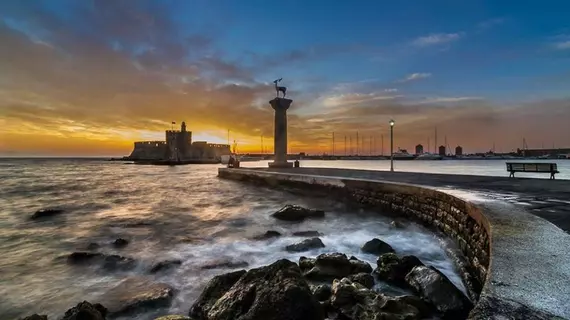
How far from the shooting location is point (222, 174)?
29.7 m

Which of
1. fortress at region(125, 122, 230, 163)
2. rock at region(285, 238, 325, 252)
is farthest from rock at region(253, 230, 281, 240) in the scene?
fortress at region(125, 122, 230, 163)

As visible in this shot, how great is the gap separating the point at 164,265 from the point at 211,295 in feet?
8.67

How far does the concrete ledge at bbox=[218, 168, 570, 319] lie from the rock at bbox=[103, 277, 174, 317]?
4.36m

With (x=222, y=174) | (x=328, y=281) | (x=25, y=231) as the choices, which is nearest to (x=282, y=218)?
(x=328, y=281)

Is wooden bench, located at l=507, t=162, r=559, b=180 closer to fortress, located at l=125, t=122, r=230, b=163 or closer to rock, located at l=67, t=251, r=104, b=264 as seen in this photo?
rock, located at l=67, t=251, r=104, b=264

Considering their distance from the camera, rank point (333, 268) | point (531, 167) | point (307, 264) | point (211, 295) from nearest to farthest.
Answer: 1. point (211, 295)
2. point (333, 268)
3. point (307, 264)
4. point (531, 167)

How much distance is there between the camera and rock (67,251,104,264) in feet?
23.3

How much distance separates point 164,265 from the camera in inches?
257

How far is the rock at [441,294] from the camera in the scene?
3.70m

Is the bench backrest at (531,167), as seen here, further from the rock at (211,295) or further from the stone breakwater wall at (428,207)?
the rock at (211,295)

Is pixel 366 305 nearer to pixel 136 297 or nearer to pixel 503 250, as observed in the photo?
pixel 503 250

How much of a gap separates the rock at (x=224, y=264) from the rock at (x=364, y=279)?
2638mm

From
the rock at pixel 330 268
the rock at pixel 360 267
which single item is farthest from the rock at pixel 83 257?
the rock at pixel 360 267

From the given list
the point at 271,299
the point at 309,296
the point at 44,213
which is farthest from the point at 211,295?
the point at 44,213
